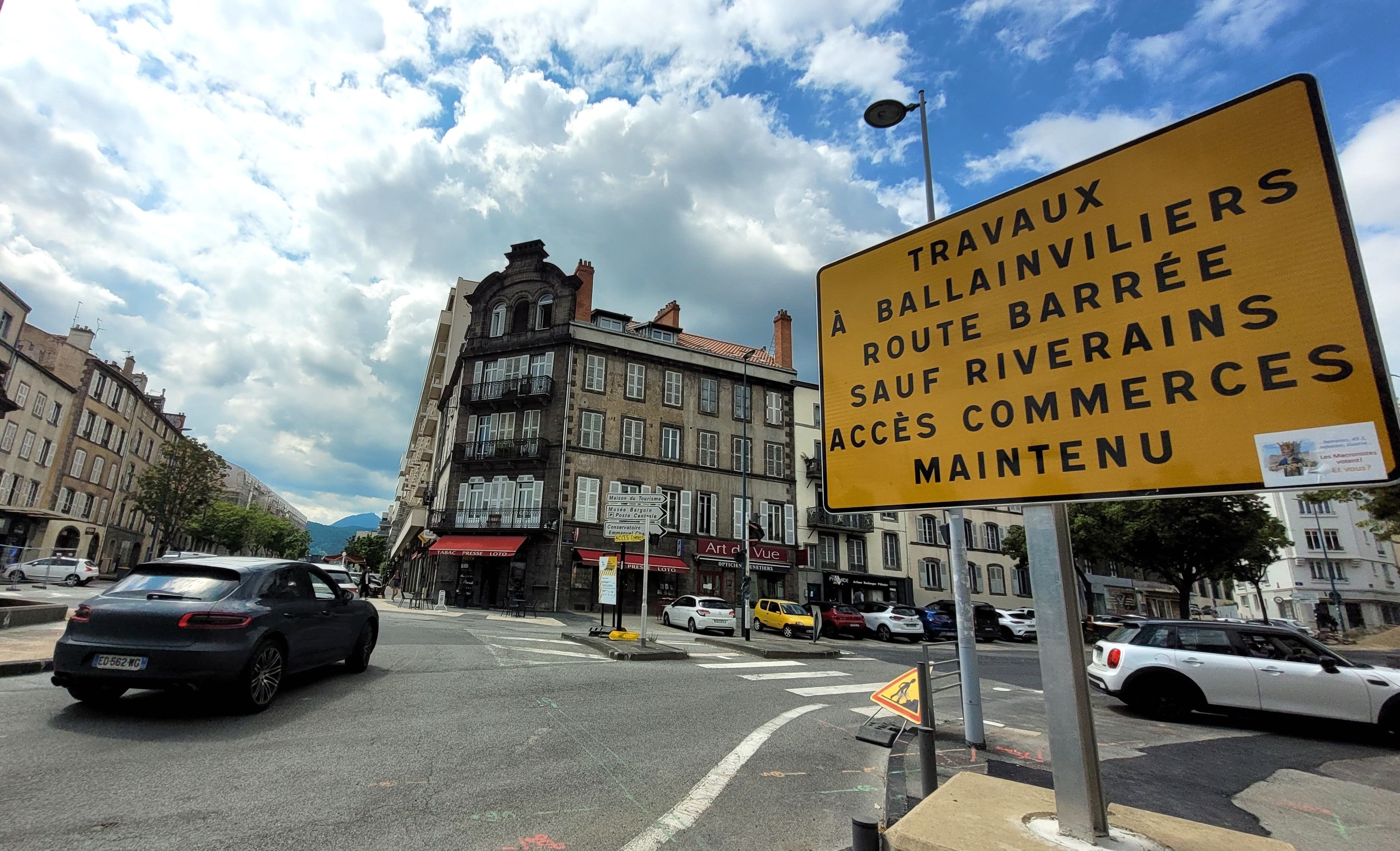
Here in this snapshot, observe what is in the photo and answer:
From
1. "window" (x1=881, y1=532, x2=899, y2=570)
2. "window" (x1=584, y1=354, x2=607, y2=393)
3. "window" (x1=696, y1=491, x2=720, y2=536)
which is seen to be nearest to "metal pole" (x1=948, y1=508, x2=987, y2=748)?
"window" (x1=696, y1=491, x2=720, y2=536)

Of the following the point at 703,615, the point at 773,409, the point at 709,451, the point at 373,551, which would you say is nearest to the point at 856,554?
the point at 773,409

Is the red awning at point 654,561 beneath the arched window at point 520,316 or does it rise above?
beneath

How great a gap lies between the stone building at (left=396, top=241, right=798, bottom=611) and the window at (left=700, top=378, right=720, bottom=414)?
10cm

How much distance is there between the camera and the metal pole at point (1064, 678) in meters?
2.02

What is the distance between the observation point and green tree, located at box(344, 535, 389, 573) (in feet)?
271

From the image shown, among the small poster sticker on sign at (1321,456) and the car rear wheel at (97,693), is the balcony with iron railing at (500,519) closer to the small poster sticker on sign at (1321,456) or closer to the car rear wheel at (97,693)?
the car rear wheel at (97,693)

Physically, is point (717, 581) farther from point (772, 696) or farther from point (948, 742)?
point (948, 742)

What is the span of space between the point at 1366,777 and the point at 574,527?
26.5 meters

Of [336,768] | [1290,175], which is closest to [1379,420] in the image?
[1290,175]

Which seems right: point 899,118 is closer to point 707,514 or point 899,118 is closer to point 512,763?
point 512,763

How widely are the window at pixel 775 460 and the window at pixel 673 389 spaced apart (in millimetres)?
5622

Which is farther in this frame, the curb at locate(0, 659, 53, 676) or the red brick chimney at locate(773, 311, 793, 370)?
the red brick chimney at locate(773, 311, 793, 370)

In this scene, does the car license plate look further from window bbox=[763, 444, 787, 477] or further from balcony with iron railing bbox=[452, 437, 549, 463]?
window bbox=[763, 444, 787, 477]

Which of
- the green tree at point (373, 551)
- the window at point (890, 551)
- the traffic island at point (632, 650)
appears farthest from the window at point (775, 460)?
the green tree at point (373, 551)
